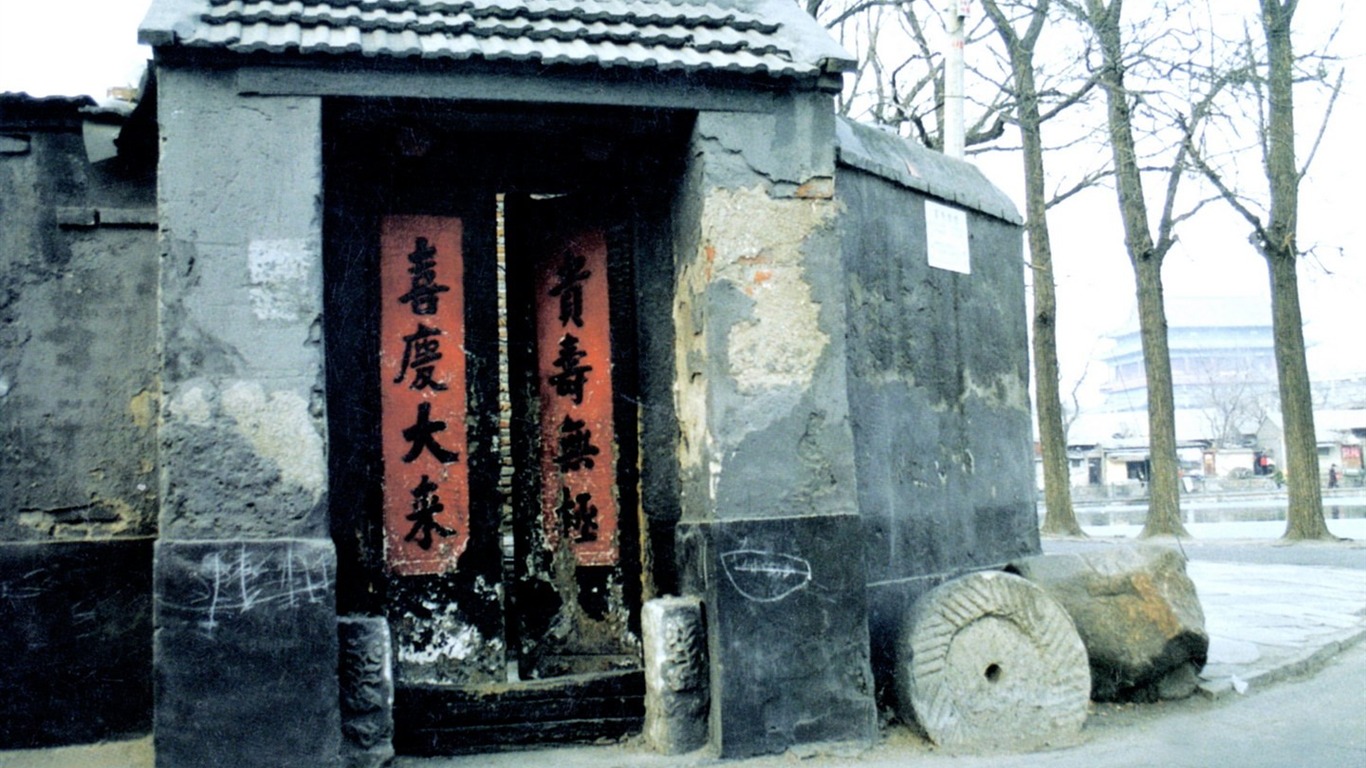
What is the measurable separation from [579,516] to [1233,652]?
502cm

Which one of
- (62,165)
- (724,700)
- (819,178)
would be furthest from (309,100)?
(724,700)

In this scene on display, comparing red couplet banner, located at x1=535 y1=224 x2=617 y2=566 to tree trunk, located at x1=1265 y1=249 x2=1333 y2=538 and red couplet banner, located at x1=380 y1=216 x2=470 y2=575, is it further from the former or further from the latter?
tree trunk, located at x1=1265 y1=249 x2=1333 y2=538

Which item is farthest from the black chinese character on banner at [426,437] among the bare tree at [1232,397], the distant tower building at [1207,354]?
the distant tower building at [1207,354]

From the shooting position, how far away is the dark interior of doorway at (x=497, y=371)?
20.5 ft

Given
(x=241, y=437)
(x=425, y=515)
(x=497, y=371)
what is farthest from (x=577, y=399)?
(x=241, y=437)

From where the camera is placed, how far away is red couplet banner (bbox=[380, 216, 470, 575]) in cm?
654

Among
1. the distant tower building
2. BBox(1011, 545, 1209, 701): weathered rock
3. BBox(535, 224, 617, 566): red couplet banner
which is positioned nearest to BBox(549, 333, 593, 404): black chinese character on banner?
BBox(535, 224, 617, 566): red couplet banner

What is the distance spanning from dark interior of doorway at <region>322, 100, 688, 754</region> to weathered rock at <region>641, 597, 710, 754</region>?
0.49 m

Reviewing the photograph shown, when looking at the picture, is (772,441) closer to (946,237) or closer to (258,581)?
(258,581)

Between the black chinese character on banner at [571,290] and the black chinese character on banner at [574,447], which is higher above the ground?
the black chinese character on banner at [571,290]

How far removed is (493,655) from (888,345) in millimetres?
3034

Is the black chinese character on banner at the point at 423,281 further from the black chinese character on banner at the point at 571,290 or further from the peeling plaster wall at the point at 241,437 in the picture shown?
the peeling plaster wall at the point at 241,437

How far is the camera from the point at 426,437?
6.61m

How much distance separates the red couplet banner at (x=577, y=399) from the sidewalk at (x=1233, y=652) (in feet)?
4.35
